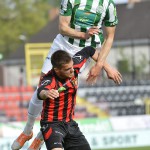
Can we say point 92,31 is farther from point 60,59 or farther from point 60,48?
point 60,59

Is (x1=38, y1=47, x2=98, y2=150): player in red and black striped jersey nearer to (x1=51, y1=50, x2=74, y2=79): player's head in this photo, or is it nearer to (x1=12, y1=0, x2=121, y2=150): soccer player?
(x1=51, y1=50, x2=74, y2=79): player's head

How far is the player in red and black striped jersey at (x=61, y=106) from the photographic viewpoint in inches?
322

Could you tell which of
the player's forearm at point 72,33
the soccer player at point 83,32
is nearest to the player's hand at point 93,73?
the soccer player at point 83,32

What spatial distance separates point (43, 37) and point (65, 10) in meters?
48.5

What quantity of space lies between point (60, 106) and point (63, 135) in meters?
0.34

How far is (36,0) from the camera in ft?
239

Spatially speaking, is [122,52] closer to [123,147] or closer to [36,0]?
[123,147]

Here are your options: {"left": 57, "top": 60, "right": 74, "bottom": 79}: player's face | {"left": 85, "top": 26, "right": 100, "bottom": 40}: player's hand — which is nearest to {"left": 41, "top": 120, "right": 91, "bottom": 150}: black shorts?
{"left": 57, "top": 60, "right": 74, "bottom": 79}: player's face

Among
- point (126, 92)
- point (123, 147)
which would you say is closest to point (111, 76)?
point (123, 147)

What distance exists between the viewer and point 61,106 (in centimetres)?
848

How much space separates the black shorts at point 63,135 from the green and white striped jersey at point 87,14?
1223 millimetres

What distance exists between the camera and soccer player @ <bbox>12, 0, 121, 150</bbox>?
8977 millimetres

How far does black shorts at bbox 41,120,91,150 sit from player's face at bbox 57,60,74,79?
0.57 m

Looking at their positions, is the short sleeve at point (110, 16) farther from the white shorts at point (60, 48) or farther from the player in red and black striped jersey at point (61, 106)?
the player in red and black striped jersey at point (61, 106)
